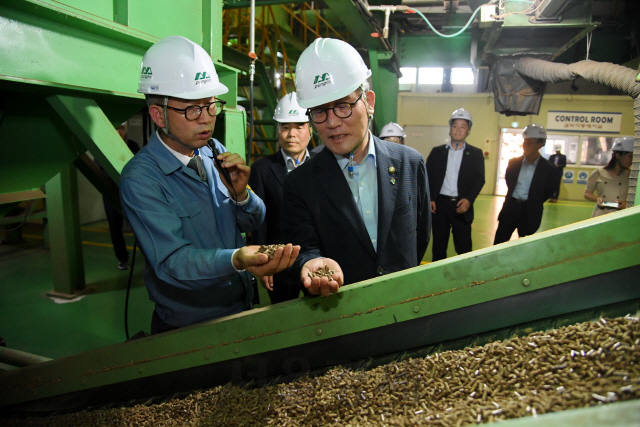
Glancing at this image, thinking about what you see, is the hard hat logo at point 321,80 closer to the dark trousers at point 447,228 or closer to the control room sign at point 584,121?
the dark trousers at point 447,228

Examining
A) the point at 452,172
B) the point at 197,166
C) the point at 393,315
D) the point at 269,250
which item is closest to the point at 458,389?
the point at 393,315

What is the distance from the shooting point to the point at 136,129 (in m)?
10.3

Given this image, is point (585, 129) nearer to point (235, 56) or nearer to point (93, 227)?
point (235, 56)

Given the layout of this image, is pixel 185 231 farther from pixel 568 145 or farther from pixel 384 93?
pixel 568 145

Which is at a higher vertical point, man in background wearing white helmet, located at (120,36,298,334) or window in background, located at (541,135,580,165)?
window in background, located at (541,135,580,165)

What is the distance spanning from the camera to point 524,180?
4.78 metres

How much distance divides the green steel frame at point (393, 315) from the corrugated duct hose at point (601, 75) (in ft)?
3.94

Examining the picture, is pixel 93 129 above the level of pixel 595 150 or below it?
below

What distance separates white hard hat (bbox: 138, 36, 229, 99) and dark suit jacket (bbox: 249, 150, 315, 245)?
1.41 metres

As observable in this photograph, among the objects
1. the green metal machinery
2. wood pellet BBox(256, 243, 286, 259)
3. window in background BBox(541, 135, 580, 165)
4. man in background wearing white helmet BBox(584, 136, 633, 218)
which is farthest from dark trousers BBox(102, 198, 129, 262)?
window in background BBox(541, 135, 580, 165)

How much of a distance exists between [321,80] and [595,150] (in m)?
14.4

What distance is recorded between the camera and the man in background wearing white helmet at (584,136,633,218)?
13.9 ft

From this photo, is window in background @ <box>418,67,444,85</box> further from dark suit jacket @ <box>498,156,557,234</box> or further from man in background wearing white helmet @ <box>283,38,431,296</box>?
man in background wearing white helmet @ <box>283,38,431,296</box>

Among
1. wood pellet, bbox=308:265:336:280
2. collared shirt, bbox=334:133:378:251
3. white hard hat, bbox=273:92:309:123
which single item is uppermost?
white hard hat, bbox=273:92:309:123
